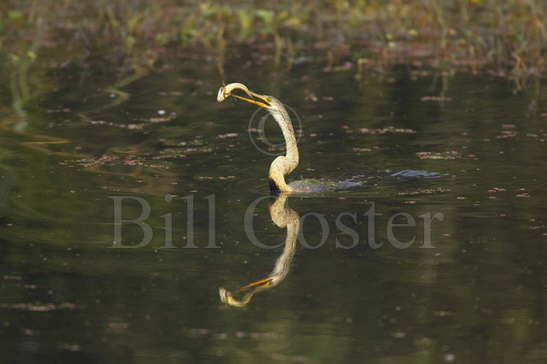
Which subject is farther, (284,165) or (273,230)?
(284,165)

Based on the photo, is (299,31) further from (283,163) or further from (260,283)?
(260,283)

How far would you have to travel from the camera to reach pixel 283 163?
10.8m

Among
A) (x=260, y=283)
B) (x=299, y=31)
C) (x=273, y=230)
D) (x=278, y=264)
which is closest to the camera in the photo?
(x=260, y=283)

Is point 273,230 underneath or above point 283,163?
underneath

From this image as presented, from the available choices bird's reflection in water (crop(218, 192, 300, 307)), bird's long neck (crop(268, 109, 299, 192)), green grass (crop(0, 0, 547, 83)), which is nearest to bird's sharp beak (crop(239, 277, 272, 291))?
bird's reflection in water (crop(218, 192, 300, 307))

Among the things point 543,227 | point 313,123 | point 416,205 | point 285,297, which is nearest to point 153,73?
point 313,123

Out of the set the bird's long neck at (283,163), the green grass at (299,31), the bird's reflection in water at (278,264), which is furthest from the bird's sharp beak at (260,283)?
the green grass at (299,31)

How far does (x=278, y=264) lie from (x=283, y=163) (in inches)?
99.2

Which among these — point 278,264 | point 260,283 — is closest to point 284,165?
point 278,264

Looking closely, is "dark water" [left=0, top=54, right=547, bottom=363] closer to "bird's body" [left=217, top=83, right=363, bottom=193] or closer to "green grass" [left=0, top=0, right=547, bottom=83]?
"bird's body" [left=217, top=83, right=363, bottom=193]

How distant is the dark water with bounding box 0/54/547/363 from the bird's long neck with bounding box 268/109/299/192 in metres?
0.25

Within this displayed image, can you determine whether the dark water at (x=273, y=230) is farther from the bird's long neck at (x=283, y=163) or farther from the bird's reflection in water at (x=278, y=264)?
the bird's long neck at (x=283, y=163)

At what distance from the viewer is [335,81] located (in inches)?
664

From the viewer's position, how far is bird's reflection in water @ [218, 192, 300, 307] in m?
7.65
